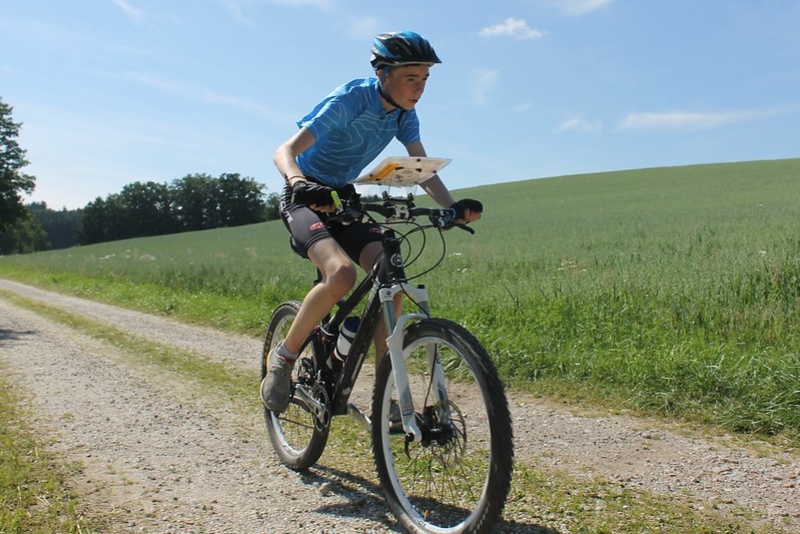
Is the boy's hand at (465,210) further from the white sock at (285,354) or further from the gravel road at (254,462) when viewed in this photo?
the gravel road at (254,462)

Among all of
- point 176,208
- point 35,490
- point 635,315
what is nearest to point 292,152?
point 35,490

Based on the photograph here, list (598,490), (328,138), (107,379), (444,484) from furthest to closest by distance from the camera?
(107,379) → (328,138) → (598,490) → (444,484)

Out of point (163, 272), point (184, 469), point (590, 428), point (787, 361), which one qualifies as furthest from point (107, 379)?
point (163, 272)

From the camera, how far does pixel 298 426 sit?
414cm

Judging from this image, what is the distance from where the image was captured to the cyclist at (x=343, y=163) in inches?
132

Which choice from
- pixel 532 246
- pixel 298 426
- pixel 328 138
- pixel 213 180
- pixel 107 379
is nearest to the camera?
pixel 328 138

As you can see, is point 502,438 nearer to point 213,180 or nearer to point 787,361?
point 787,361

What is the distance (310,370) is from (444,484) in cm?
109

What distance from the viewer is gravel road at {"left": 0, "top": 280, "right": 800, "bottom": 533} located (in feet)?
10.7

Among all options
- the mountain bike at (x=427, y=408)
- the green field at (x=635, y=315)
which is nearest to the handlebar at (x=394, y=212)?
the mountain bike at (x=427, y=408)

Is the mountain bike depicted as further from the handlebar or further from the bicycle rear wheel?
the bicycle rear wheel

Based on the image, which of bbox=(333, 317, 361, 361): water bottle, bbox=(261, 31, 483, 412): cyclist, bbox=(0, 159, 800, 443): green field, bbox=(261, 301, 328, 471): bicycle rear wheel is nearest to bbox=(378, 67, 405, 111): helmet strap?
bbox=(261, 31, 483, 412): cyclist

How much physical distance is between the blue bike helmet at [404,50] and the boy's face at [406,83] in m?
0.06

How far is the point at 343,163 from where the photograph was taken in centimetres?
386
